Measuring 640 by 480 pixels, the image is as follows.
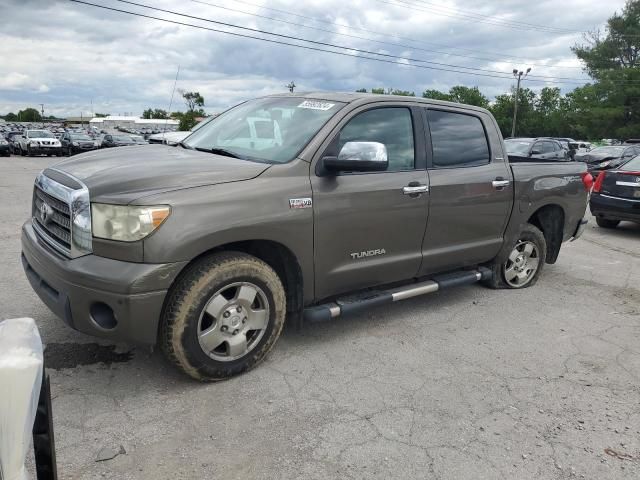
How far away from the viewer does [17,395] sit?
3.77 feet

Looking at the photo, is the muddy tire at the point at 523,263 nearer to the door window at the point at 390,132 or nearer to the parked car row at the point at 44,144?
the door window at the point at 390,132

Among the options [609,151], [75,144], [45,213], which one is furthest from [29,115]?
[45,213]

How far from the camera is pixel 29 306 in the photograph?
4.41 metres

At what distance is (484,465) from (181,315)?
71.3 inches

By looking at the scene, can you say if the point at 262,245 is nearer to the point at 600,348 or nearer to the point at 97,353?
the point at 97,353

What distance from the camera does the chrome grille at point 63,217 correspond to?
2.97 metres

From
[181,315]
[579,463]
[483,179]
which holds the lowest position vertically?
[579,463]

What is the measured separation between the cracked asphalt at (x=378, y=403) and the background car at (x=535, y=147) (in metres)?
11.4

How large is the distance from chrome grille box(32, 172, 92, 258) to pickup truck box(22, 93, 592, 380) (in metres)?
0.01

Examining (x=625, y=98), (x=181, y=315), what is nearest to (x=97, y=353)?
(x=181, y=315)

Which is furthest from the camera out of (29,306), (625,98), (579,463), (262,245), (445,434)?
(625,98)

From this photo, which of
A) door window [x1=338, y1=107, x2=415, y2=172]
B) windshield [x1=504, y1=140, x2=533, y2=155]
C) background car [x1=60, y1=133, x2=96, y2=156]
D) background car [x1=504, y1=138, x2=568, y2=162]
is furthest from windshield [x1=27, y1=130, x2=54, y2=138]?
door window [x1=338, y1=107, x2=415, y2=172]

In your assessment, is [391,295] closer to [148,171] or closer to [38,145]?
[148,171]

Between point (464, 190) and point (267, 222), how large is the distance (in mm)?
1958
